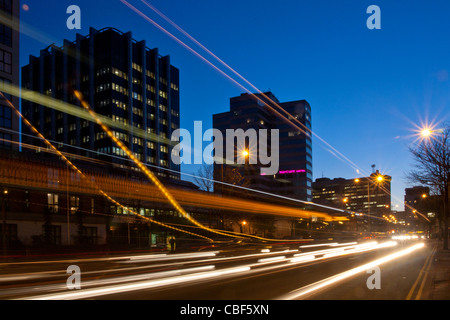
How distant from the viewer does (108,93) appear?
10138 cm

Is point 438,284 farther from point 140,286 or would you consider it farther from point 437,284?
point 140,286

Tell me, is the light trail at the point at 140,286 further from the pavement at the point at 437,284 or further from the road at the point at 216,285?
the pavement at the point at 437,284

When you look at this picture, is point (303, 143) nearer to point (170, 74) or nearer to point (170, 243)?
point (170, 74)

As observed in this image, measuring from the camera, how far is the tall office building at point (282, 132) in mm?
131375

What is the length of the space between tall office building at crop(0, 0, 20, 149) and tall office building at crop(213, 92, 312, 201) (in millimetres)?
82229

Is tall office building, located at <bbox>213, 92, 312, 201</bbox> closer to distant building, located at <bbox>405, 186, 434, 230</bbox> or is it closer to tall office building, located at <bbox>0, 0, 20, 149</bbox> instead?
distant building, located at <bbox>405, 186, 434, 230</bbox>

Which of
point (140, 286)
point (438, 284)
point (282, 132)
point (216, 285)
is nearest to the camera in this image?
point (140, 286)

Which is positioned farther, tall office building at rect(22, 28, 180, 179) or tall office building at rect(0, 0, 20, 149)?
tall office building at rect(22, 28, 180, 179)

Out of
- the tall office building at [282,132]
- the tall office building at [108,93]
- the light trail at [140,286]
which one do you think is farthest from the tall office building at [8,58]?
the tall office building at [282,132]

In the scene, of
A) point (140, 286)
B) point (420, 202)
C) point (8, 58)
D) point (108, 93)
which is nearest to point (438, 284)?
point (140, 286)

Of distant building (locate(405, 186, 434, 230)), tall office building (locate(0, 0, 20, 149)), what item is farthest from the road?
tall office building (locate(0, 0, 20, 149))

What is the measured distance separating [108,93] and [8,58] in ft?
158

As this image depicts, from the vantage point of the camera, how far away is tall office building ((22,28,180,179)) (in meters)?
102
